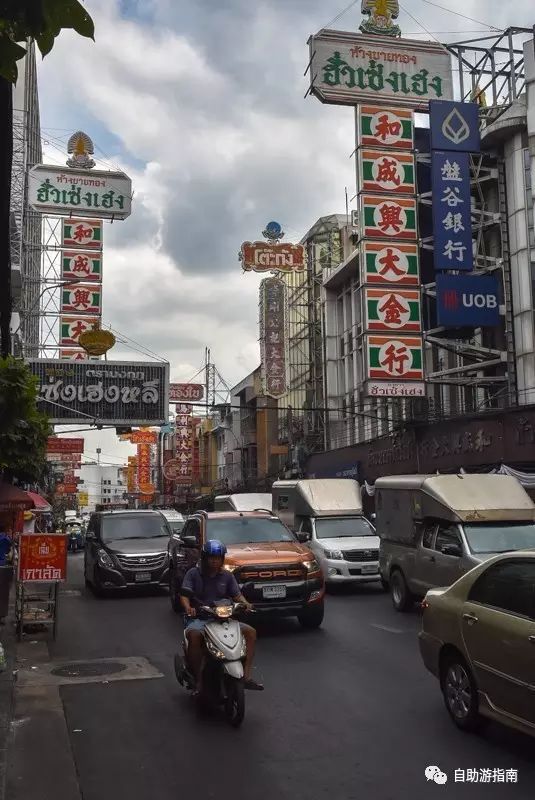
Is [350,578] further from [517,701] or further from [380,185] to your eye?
[380,185]

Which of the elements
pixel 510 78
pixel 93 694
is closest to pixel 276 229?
pixel 510 78

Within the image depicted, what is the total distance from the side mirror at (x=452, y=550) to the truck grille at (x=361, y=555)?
4.86 metres

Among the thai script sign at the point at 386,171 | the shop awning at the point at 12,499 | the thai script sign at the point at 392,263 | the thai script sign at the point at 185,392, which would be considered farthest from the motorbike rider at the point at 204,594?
the thai script sign at the point at 185,392

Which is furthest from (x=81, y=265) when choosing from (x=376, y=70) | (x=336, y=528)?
(x=336, y=528)

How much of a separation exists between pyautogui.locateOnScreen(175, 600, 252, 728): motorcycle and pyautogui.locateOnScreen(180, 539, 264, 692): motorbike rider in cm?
10

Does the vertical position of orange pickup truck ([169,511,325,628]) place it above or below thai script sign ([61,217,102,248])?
below

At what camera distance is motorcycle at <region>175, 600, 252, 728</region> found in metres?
6.98

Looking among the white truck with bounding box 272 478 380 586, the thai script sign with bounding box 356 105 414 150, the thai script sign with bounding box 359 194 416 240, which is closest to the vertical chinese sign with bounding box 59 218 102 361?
the thai script sign with bounding box 359 194 416 240

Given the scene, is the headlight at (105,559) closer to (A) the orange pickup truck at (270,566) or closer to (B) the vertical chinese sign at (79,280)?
(A) the orange pickup truck at (270,566)

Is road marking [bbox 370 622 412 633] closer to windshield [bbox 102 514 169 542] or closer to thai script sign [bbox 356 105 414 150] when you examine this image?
windshield [bbox 102 514 169 542]

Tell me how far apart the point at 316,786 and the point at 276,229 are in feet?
137

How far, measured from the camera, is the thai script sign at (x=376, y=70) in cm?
2741

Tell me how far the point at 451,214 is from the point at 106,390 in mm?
13280

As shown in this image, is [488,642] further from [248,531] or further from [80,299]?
[80,299]
